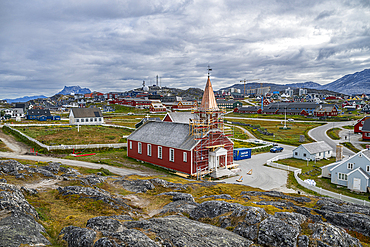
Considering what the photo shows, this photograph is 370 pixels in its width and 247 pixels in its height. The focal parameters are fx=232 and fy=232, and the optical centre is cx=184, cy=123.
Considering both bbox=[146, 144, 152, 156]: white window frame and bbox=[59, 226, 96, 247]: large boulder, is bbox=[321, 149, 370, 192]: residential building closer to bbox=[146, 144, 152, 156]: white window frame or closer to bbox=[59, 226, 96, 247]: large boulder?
bbox=[146, 144, 152, 156]: white window frame

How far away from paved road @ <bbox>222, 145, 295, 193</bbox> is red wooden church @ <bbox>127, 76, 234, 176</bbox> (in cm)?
351

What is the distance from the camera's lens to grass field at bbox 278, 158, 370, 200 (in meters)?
27.6

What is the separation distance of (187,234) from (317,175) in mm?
31480

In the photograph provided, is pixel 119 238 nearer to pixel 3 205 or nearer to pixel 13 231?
pixel 13 231

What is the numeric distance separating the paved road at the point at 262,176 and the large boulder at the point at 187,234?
19486 millimetres

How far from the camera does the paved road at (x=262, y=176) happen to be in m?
29.9

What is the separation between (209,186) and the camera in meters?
24.3

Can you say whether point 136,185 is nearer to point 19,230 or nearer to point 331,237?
point 19,230

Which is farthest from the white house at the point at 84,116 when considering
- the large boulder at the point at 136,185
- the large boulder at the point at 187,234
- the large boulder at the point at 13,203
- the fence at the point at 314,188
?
the large boulder at the point at 187,234

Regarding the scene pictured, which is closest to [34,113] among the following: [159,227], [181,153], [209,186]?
[181,153]

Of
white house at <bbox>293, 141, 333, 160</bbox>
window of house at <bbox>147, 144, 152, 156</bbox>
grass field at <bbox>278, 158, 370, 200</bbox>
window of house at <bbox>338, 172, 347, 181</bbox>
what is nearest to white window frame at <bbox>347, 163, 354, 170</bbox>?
window of house at <bbox>338, 172, 347, 181</bbox>

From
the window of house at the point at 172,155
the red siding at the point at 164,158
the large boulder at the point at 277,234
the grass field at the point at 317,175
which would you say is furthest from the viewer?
the window of house at the point at 172,155

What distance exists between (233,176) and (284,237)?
23.5 m

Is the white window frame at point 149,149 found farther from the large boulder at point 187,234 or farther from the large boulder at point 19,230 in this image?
the large boulder at point 19,230
